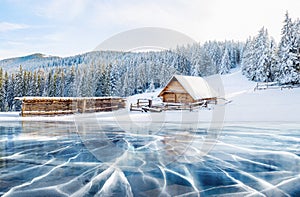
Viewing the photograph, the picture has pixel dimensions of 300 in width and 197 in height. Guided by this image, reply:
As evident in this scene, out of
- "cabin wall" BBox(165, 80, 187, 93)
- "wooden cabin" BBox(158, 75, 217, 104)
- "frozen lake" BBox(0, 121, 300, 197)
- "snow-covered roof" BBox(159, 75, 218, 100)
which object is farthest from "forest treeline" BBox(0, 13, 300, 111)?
"frozen lake" BBox(0, 121, 300, 197)

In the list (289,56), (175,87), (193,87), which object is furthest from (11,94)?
(289,56)

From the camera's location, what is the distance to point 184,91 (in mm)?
32344

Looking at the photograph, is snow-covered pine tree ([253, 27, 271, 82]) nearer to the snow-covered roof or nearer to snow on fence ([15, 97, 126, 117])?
the snow-covered roof

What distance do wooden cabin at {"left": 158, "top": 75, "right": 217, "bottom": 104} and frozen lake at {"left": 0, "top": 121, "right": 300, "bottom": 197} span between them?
21.2 metres

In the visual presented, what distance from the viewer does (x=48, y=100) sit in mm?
21000

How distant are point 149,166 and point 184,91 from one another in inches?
1038

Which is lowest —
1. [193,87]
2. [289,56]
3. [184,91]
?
[184,91]

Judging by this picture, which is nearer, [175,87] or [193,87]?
[193,87]

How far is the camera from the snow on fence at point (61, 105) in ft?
65.9

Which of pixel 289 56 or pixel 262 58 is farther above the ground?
pixel 262 58

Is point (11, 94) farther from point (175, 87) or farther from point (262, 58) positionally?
point (262, 58)

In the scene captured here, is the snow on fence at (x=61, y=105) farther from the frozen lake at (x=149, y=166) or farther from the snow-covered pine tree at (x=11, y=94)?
the snow-covered pine tree at (x=11, y=94)

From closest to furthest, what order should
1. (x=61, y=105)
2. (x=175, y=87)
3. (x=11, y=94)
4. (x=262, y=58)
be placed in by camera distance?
(x=61, y=105) < (x=175, y=87) < (x=262, y=58) < (x=11, y=94)

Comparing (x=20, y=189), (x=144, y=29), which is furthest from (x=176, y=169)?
(x=144, y=29)
